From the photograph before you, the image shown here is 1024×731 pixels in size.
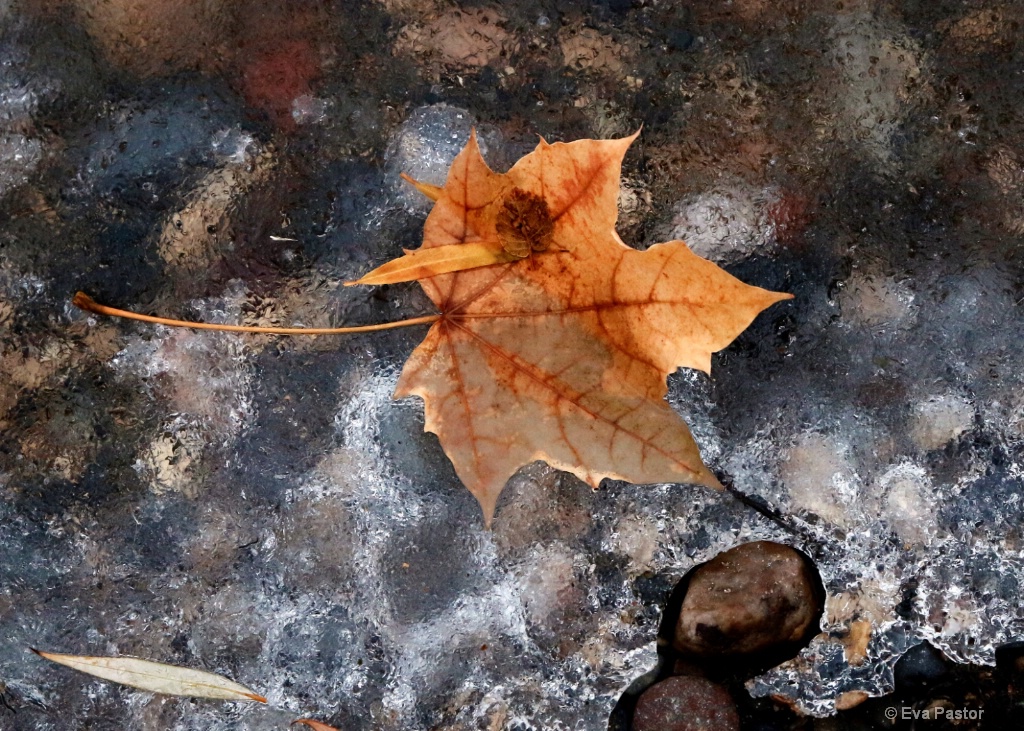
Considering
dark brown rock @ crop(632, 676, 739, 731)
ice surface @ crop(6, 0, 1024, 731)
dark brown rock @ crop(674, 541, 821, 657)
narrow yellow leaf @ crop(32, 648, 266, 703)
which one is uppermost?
ice surface @ crop(6, 0, 1024, 731)

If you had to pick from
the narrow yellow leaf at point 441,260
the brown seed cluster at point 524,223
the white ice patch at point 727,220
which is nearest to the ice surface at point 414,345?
the white ice patch at point 727,220

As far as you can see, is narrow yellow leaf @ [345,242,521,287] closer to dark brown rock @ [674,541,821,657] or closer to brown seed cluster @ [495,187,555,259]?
brown seed cluster @ [495,187,555,259]

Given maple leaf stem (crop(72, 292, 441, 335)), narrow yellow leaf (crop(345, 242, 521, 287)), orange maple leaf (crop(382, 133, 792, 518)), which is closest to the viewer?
orange maple leaf (crop(382, 133, 792, 518))

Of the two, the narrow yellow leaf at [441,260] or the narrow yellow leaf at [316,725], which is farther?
the narrow yellow leaf at [316,725]

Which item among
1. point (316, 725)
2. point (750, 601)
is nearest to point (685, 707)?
point (750, 601)

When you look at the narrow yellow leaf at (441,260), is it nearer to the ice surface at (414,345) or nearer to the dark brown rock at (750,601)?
the ice surface at (414,345)

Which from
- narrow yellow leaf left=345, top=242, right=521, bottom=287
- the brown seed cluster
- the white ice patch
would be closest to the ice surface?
the white ice patch

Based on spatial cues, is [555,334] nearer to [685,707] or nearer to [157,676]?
[685,707]

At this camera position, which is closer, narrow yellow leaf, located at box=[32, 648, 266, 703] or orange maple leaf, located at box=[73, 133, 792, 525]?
orange maple leaf, located at box=[73, 133, 792, 525]
